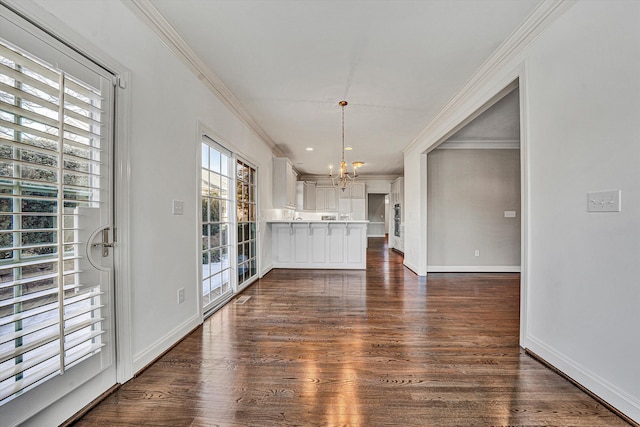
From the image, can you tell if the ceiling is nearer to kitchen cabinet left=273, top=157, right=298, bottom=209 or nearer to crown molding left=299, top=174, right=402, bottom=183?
kitchen cabinet left=273, top=157, right=298, bottom=209

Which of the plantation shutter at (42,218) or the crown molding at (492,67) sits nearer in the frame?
the plantation shutter at (42,218)

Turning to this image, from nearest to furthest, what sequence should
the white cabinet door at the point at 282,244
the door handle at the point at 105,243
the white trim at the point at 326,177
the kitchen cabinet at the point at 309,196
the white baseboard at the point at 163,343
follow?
the door handle at the point at 105,243, the white baseboard at the point at 163,343, the white cabinet door at the point at 282,244, the kitchen cabinet at the point at 309,196, the white trim at the point at 326,177

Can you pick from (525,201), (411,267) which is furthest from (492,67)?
(411,267)

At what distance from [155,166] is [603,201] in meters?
2.92

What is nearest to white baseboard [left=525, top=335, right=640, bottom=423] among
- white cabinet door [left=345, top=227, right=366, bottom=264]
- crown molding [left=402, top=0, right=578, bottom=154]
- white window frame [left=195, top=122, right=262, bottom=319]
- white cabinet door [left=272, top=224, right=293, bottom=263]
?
crown molding [left=402, top=0, right=578, bottom=154]

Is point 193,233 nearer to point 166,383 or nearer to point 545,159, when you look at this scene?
point 166,383

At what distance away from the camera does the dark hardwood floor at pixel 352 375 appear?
139 centimetres

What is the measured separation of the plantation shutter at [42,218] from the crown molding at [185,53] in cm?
80

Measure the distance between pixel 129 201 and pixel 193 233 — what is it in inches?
32.4

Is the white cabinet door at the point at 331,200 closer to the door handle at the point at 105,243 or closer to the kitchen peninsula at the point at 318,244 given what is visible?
the kitchen peninsula at the point at 318,244

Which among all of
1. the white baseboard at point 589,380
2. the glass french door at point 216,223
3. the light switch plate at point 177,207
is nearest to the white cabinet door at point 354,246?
the glass french door at point 216,223

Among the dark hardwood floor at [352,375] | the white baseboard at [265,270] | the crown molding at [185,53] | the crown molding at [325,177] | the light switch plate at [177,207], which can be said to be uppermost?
the crown molding at [185,53]

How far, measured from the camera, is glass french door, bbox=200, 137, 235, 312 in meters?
2.84

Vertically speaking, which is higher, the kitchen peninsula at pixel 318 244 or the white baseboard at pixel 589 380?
the kitchen peninsula at pixel 318 244
